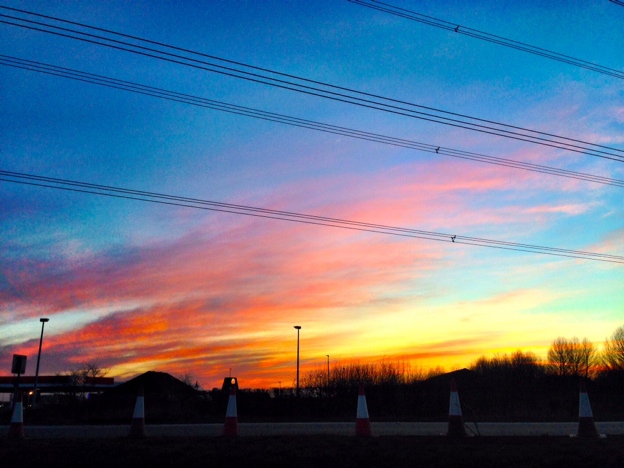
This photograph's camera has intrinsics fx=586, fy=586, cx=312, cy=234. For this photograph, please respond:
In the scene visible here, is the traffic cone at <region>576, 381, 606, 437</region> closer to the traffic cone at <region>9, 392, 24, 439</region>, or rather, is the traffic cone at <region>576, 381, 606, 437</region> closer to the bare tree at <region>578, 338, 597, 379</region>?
the traffic cone at <region>9, 392, 24, 439</region>

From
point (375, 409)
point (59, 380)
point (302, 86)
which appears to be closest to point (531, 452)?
point (302, 86)

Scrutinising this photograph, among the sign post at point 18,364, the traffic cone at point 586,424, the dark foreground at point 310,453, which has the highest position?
the sign post at point 18,364

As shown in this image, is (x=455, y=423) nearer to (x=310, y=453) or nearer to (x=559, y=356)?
(x=310, y=453)

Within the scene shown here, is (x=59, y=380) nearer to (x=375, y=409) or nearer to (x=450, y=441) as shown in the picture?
(x=375, y=409)

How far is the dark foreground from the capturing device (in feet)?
26.5

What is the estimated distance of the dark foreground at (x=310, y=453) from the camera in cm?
807

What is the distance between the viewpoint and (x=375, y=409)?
30047 millimetres

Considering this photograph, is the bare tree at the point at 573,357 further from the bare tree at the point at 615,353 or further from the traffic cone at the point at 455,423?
the traffic cone at the point at 455,423

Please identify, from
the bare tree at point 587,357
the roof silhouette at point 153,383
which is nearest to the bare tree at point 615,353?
the bare tree at point 587,357

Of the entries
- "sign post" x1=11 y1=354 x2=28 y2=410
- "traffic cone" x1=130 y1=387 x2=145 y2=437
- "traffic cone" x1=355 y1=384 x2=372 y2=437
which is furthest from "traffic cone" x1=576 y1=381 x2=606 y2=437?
"sign post" x1=11 y1=354 x2=28 y2=410

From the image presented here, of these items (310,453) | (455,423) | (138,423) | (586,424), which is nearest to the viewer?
(310,453)

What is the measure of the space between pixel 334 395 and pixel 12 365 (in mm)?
16749

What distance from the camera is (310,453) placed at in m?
8.66

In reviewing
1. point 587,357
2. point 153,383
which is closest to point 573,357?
point 587,357
